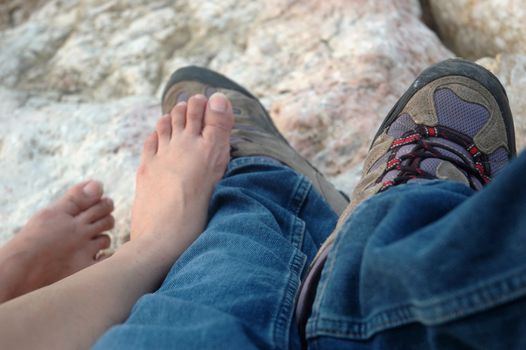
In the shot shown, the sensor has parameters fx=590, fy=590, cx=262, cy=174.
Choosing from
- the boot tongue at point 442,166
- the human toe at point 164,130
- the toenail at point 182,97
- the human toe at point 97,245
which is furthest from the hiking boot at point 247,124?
the human toe at point 97,245

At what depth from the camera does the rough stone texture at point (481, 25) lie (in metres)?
1.31

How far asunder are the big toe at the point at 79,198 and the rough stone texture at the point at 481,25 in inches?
37.0

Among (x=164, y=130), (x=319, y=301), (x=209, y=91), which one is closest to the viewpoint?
(x=319, y=301)

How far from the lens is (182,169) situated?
1142 millimetres

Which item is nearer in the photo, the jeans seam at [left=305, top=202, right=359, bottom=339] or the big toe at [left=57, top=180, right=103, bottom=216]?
the jeans seam at [left=305, top=202, right=359, bottom=339]

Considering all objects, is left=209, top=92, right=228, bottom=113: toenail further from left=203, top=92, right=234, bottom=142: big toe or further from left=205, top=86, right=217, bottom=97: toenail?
left=205, top=86, right=217, bottom=97: toenail

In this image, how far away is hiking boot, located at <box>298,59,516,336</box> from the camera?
0.91 meters

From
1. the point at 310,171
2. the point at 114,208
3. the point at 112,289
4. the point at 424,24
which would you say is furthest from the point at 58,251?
the point at 424,24

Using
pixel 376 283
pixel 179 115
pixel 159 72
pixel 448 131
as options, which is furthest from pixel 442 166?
pixel 159 72

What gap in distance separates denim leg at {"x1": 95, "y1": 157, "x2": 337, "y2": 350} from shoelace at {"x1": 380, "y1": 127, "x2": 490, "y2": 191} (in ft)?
0.58

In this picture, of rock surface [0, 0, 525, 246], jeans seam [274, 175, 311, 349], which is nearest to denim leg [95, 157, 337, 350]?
jeans seam [274, 175, 311, 349]

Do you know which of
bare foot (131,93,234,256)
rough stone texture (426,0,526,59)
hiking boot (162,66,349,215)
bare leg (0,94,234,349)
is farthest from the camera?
rough stone texture (426,0,526,59)

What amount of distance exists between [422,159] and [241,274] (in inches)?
13.9

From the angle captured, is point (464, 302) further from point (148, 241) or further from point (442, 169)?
point (148, 241)
